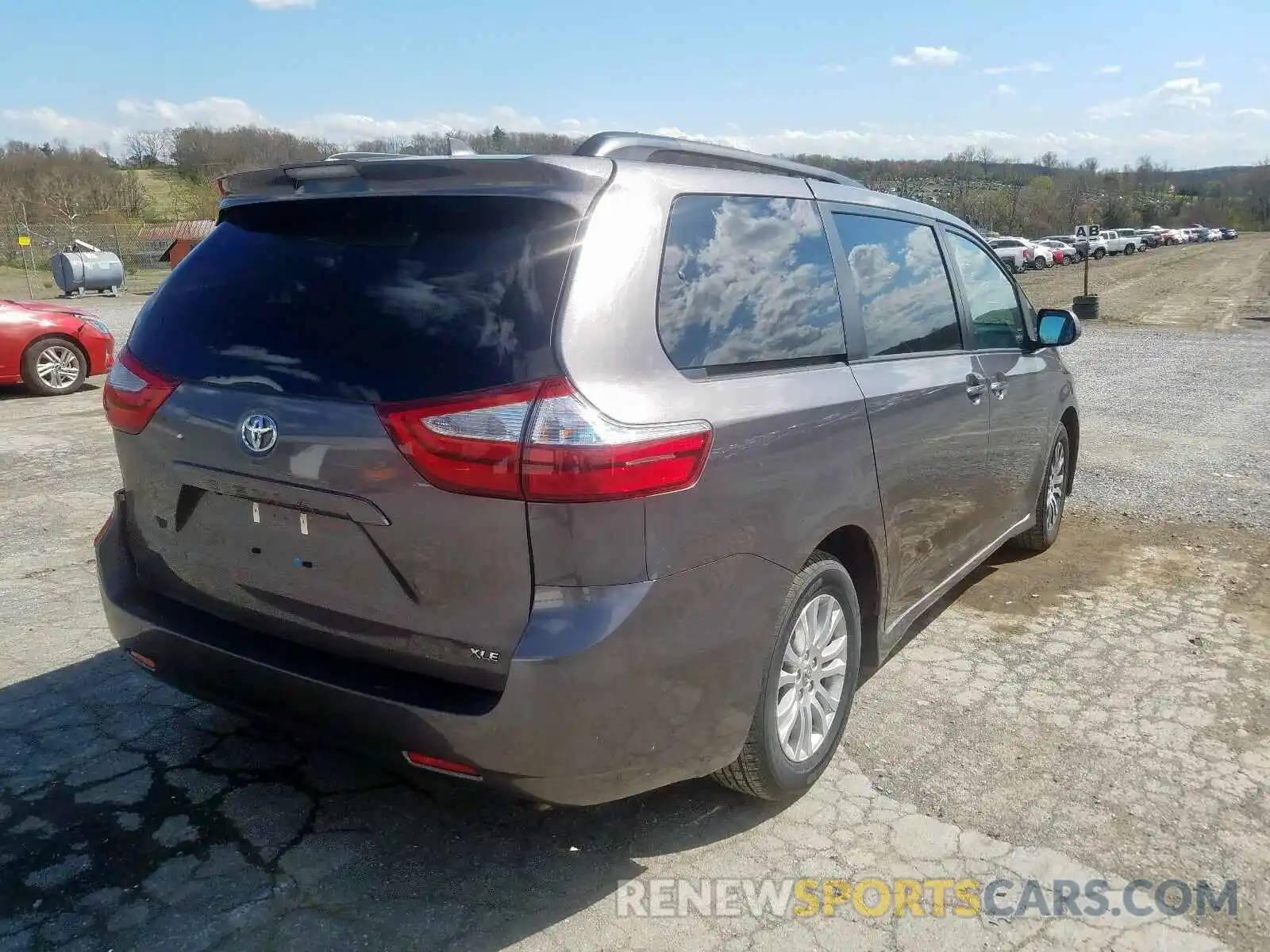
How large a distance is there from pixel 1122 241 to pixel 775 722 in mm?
77390

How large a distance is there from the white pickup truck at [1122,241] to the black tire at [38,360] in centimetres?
6870

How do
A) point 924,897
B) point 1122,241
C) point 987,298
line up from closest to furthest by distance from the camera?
point 924,897
point 987,298
point 1122,241

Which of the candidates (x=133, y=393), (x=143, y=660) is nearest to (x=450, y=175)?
(x=133, y=393)

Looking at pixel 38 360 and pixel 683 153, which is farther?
pixel 38 360

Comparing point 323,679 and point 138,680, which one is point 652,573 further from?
point 138,680

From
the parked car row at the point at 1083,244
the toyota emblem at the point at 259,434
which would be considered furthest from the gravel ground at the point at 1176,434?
the parked car row at the point at 1083,244

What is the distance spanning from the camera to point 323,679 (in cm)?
248

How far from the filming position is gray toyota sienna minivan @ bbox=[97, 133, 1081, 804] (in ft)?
7.42

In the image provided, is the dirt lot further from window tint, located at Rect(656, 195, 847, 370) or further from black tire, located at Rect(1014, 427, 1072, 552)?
window tint, located at Rect(656, 195, 847, 370)

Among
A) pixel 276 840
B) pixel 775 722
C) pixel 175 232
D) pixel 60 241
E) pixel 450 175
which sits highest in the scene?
pixel 175 232

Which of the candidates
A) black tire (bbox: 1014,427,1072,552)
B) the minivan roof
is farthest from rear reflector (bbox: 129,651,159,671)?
black tire (bbox: 1014,427,1072,552)

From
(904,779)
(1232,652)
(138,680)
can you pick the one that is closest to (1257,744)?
(1232,652)

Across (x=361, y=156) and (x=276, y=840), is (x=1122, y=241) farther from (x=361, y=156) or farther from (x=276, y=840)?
(x=276, y=840)

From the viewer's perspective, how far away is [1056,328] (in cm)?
494
